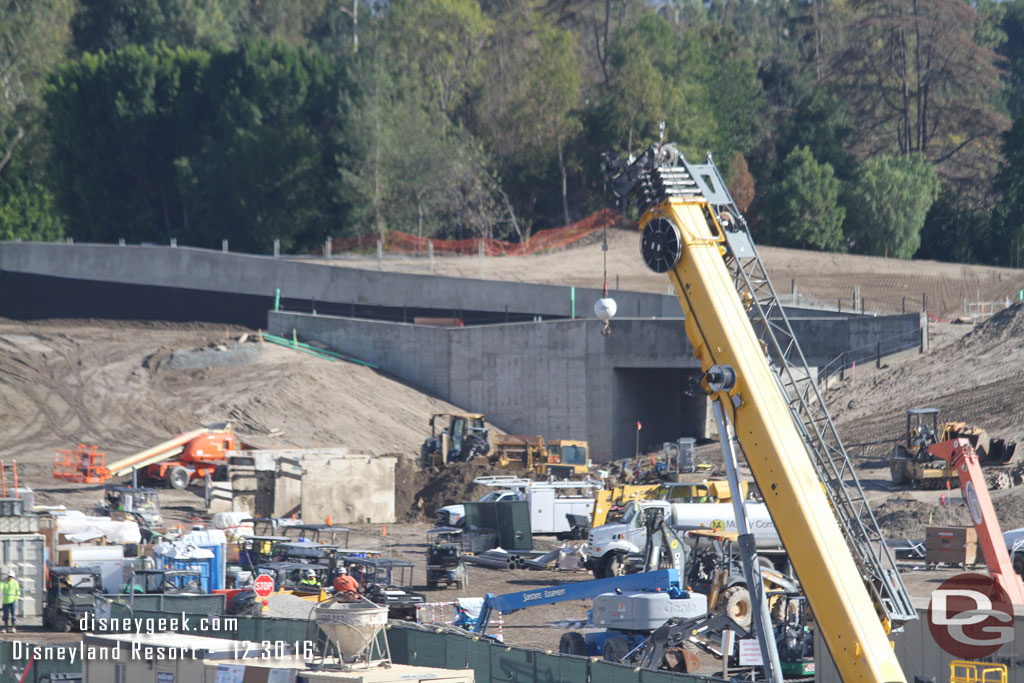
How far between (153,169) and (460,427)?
47682 mm

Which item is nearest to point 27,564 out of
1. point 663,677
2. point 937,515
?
point 663,677

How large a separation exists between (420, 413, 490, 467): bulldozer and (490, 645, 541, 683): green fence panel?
2889 cm

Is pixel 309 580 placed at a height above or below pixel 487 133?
below

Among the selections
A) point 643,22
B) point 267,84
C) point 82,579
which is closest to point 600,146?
point 643,22

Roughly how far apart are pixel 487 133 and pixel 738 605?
67994mm

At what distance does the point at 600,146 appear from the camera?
8419cm

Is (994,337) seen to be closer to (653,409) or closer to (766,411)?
(653,409)

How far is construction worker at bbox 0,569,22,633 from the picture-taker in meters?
26.4

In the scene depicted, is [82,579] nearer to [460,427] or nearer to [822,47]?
[460,427]

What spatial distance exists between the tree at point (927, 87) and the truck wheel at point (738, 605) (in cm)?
6370

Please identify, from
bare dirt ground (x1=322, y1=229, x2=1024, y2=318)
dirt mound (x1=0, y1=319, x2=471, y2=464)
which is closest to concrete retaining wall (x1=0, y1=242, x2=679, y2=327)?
bare dirt ground (x1=322, y1=229, x2=1024, y2=318)

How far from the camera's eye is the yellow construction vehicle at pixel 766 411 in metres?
15.7

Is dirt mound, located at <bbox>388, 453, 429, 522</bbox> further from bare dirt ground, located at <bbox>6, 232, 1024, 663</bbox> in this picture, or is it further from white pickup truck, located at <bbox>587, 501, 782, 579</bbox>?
white pickup truck, located at <bbox>587, 501, 782, 579</bbox>

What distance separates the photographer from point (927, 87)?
83438mm
